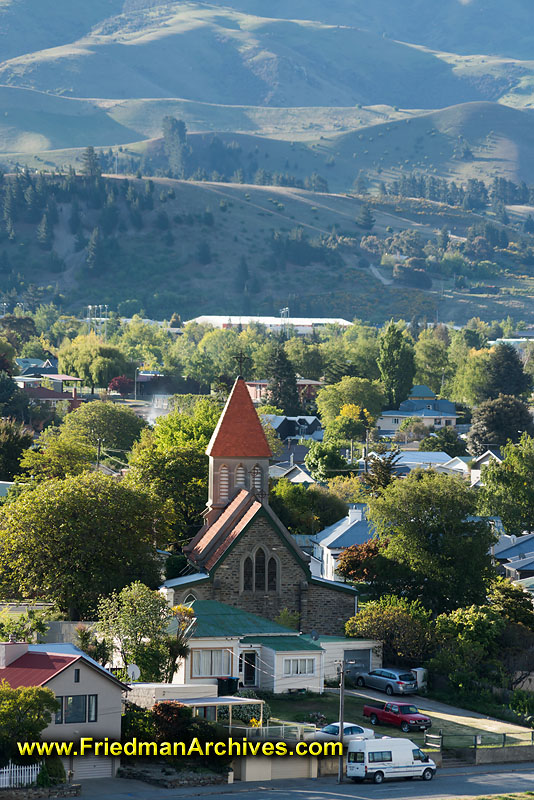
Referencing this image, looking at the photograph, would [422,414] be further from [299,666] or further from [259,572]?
[299,666]

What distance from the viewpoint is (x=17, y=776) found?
4144 centimetres

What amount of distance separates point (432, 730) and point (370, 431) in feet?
356

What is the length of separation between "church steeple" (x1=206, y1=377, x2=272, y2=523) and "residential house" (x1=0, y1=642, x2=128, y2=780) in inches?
790

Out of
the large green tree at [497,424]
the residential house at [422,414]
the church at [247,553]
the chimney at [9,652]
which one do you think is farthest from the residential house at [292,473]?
the chimney at [9,652]

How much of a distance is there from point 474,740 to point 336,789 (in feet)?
25.4

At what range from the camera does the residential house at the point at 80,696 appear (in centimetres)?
4409

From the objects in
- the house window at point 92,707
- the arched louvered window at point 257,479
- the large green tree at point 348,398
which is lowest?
the large green tree at point 348,398

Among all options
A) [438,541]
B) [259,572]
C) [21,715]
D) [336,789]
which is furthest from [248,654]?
[21,715]

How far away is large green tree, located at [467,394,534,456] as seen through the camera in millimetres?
148000

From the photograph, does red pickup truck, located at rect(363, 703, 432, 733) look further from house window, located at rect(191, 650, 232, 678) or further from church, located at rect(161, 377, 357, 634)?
church, located at rect(161, 377, 357, 634)

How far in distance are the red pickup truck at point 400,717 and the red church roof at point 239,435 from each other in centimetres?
1566

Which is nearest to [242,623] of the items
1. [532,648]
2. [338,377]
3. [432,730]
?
[432,730]

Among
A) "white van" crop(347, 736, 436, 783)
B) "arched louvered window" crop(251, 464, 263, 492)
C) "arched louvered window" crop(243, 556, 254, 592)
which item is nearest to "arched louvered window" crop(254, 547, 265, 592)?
"arched louvered window" crop(243, 556, 254, 592)

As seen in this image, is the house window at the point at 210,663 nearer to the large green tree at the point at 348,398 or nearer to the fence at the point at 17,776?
the fence at the point at 17,776
